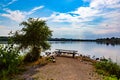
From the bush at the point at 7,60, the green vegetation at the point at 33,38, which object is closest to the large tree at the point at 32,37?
the green vegetation at the point at 33,38

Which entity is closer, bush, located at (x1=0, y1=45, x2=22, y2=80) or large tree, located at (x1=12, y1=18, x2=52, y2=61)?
bush, located at (x1=0, y1=45, x2=22, y2=80)

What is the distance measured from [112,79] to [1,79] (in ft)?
21.7

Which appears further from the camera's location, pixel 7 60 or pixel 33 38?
pixel 33 38

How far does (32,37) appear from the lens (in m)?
24.0

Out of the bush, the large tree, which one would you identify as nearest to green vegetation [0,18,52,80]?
the large tree

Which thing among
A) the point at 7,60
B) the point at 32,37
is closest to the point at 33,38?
the point at 32,37

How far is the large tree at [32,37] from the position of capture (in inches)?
942

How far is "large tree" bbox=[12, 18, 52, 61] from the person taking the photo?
78.5ft

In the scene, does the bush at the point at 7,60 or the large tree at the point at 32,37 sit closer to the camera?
the bush at the point at 7,60

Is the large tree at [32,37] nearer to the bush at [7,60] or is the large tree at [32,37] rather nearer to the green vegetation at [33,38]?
the green vegetation at [33,38]

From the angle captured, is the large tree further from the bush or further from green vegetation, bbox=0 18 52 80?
the bush

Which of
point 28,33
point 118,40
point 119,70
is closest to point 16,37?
point 28,33

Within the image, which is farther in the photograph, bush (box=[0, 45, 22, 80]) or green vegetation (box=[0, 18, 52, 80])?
green vegetation (box=[0, 18, 52, 80])

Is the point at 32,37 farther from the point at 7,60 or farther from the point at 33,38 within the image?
the point at 7,60
